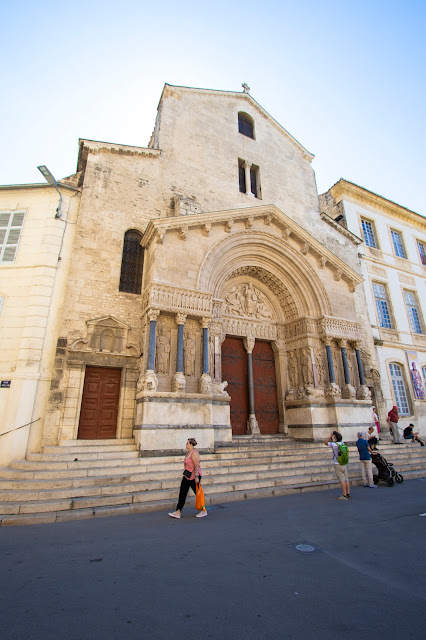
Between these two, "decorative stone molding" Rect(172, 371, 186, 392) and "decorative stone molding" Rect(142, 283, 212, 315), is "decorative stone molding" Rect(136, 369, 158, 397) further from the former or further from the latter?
"decorative stone molding" Rect(142, 283, 212, 315)

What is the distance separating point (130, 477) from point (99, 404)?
10.6ft

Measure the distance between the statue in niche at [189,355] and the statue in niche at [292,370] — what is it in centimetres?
458

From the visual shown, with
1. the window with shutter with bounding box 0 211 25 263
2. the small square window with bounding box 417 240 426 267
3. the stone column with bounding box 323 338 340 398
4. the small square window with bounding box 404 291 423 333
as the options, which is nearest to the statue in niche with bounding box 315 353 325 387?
the stone column with bounding box 323 338 340 398

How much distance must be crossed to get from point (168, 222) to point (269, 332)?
5802mm

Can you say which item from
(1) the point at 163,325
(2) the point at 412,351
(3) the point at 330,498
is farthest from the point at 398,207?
(3) the point at 330,498

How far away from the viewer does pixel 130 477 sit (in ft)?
22.4

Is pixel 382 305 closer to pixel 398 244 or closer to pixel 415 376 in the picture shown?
pixel 415 376

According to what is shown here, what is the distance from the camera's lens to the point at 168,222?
10211 millimetres

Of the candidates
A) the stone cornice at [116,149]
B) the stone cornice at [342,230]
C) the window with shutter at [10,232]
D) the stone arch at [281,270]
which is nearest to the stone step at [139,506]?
the stone arch at [281,270]

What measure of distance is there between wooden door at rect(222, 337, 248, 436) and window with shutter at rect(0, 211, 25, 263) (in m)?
7.51

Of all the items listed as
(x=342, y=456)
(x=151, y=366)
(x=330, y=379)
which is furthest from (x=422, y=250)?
(x=151, y=366)

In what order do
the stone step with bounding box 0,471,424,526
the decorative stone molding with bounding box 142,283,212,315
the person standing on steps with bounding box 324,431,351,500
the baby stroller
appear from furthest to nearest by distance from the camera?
the decorative stone molding with bounding box 142,283,212,315 → the baby stroller → the person standing on steps with bounding box 324,431,351,500 → the stone step with bounding box 0,471,424,526

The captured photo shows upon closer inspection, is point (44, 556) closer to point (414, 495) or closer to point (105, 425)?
point (105, 425)

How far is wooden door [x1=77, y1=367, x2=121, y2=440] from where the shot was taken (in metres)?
9.24
